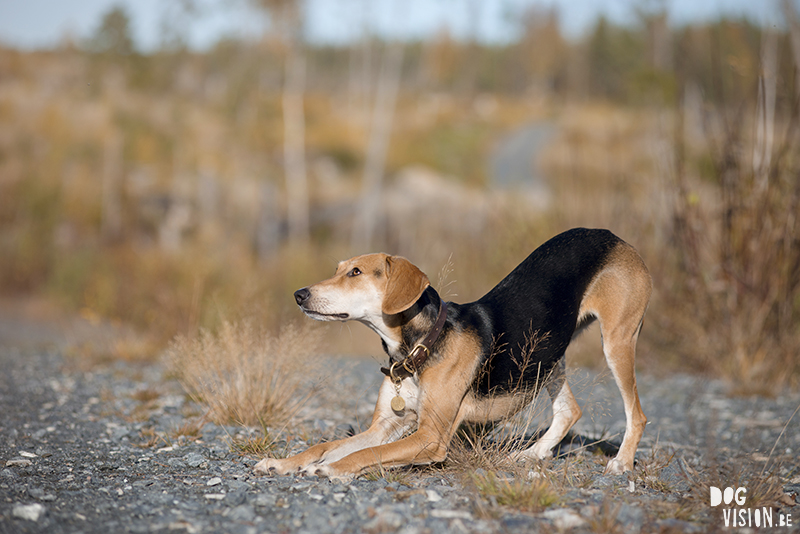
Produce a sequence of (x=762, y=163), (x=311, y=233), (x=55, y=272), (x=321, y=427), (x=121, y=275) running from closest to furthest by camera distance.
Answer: (x=321, y=427) → (x=762, y=163) → (x=121, y=275) → (x=55, y=272) → (x=311, y=233)

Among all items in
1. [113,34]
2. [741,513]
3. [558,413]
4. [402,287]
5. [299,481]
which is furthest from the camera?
[113,34]

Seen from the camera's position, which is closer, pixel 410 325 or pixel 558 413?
pixel 410 325

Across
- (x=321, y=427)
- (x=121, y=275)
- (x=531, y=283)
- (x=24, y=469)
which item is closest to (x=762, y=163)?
(x=531, y=283)

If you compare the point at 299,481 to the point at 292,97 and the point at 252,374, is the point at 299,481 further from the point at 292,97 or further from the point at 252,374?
the point at 292,97

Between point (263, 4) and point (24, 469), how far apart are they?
17.7 meters

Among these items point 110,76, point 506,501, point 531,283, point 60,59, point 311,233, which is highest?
point 60,59

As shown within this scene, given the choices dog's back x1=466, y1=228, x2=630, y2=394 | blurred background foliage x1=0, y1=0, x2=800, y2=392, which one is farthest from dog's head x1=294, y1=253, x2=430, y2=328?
dog's back x1=466, y1=228, x2=630, y2=394

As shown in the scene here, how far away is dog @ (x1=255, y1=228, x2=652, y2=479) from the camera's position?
12.8 feet

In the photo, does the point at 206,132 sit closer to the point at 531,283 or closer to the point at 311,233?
the point at 311,233

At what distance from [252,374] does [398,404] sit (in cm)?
158

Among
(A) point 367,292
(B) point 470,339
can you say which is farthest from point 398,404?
(A) point 367,292

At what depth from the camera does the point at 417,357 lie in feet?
12.9

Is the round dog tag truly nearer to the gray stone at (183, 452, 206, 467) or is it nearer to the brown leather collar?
the brown leather collar

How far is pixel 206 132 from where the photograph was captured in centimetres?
2791
